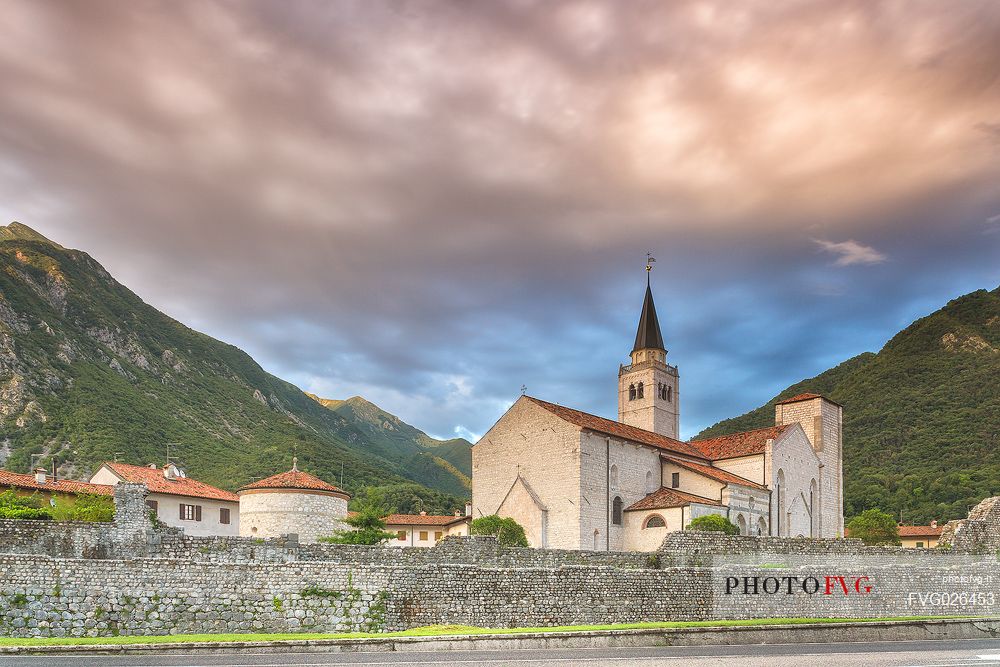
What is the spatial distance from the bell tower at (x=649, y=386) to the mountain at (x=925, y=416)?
18958 millimetres

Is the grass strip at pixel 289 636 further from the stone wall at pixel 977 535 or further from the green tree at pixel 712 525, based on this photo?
the green tree at pixel 712 525

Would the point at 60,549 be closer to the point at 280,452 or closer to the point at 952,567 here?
the point at 952,567

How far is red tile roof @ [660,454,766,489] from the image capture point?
46.7 m

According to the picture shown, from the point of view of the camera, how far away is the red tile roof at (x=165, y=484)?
4656cm

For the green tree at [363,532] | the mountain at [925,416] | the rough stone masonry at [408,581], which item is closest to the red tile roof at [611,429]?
the green tree at [363,532]

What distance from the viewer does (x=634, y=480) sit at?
47.0 m

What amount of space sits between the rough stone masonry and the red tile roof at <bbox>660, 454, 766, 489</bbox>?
1829cm

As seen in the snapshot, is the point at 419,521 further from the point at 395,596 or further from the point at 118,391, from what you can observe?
the point at 395,596

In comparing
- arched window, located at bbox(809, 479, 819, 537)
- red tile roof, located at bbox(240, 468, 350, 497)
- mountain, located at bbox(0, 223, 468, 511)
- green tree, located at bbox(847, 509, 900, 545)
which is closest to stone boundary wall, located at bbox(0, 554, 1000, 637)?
red tile roof, located at bbox(240, 468, 350, 497)

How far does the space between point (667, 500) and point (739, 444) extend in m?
12.7

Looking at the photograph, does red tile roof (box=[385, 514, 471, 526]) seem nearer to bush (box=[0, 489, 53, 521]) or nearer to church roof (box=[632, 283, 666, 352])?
church roof (box=[632, 283, 666, 352])

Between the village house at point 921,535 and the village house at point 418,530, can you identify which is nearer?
the village house at point 921,535

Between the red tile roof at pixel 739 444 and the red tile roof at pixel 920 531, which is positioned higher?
the red tile roof at pixel 739 444

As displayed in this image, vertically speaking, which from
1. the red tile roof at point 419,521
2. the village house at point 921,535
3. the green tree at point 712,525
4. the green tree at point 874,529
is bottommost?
the village house at point 921,535
